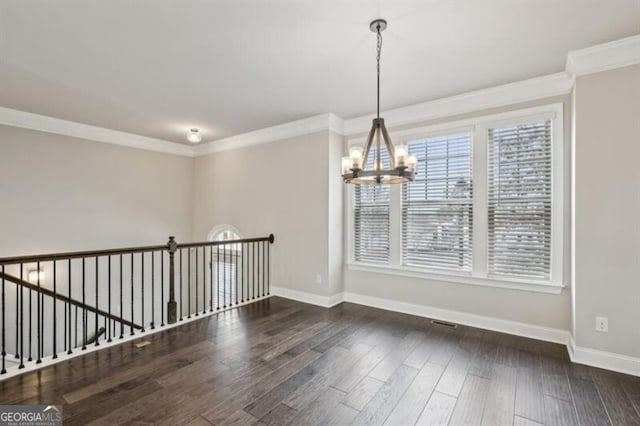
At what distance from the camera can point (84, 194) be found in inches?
199

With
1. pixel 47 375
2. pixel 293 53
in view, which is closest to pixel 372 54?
pixel 293 53

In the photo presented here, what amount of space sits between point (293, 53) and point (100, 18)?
5.03 ft

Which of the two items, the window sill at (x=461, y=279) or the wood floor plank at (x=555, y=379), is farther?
the window sill at (x=461, y=279)

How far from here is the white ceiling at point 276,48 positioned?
7.31 ft

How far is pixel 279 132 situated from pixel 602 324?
4.68 m

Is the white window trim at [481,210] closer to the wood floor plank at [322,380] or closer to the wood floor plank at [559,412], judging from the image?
the wood floor plank at [559,412]

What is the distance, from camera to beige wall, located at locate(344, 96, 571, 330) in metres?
3.18

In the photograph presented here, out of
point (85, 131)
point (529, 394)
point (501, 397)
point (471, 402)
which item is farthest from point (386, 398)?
point (85, 131)

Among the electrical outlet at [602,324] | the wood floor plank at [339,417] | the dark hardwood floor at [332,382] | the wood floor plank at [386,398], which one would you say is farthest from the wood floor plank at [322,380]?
the electrical outlet at [602,324]

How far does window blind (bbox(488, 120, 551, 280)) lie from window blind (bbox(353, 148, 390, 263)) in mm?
1346

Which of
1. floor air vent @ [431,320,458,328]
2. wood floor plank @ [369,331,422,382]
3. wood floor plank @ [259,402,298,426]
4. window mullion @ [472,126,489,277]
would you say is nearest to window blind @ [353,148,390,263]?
floor air vent @ [431,320,458,328]

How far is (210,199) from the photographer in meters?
6.29

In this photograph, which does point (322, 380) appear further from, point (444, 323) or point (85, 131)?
point (85, 131)

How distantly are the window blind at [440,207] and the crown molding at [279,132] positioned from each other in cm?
123
